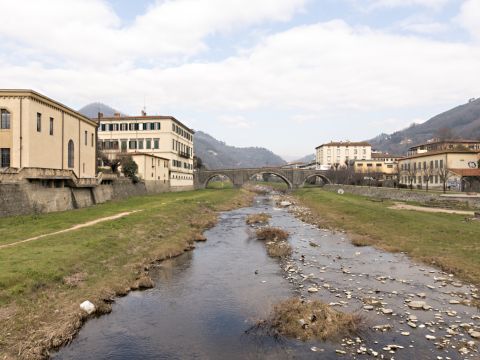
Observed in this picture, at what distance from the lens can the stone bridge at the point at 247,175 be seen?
126 m

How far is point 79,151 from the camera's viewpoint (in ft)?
176

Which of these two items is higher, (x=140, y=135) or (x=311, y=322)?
(x=140, y=135)

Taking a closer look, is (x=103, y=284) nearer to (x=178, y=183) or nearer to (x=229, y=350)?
(x=229, y=350)

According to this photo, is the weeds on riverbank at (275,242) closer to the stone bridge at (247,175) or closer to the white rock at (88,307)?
the white rock at (88,307)

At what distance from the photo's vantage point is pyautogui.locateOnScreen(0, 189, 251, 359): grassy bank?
45.6 ft

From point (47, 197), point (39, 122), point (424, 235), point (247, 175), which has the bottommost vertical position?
point (424, 235)

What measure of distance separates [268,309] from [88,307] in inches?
335

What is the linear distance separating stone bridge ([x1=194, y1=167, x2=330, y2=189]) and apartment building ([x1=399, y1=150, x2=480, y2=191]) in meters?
48.2

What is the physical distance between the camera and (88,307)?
16500 millimetres

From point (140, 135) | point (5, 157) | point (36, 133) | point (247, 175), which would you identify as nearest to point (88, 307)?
point (5, 157)

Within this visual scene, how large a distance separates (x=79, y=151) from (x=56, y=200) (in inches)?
Answer: 569

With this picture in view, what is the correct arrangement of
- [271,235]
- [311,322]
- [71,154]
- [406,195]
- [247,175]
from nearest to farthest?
1. [311,322]
2. [271,235]
3. [71,154]
4. [406,195]
5. [247,175]

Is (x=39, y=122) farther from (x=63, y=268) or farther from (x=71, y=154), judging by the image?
(x=63, y=268)

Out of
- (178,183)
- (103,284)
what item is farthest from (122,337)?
→ (178,183)
